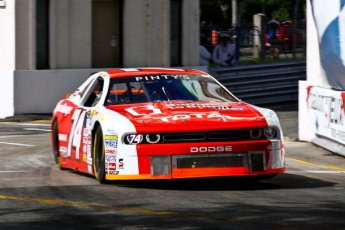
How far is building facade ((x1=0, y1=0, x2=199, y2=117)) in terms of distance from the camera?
69.7 feet

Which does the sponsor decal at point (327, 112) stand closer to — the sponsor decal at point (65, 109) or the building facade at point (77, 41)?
the sponsor decal at point (65, 109)

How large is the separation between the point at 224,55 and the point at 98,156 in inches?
635

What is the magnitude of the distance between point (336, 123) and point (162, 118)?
4971 millimetres

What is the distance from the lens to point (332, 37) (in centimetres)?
1386

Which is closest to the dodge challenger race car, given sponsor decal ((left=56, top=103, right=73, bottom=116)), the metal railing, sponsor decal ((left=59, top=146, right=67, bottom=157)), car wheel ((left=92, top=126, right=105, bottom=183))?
car wheel ((left=92, top=126, right=105, bottom=183))

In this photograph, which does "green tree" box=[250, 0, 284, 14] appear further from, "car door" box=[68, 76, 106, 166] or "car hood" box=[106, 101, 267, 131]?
"car hood" box=[106, 101, 267, 131]

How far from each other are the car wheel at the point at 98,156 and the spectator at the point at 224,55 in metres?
15.9

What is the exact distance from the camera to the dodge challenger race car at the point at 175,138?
8.75 meters

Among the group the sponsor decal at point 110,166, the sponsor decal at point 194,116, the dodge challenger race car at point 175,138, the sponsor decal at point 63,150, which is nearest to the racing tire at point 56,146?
the sponsor decal at point 63,150

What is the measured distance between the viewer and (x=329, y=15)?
13961mm

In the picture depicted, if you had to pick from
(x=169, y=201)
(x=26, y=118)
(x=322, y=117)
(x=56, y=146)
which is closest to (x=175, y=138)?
(x=169, y=201)

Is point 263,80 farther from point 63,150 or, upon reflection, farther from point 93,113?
point 93,113

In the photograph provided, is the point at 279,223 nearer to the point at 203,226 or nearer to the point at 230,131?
the point at 203,226

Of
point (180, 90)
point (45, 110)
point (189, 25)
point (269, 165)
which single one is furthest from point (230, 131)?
point (189, 25)
